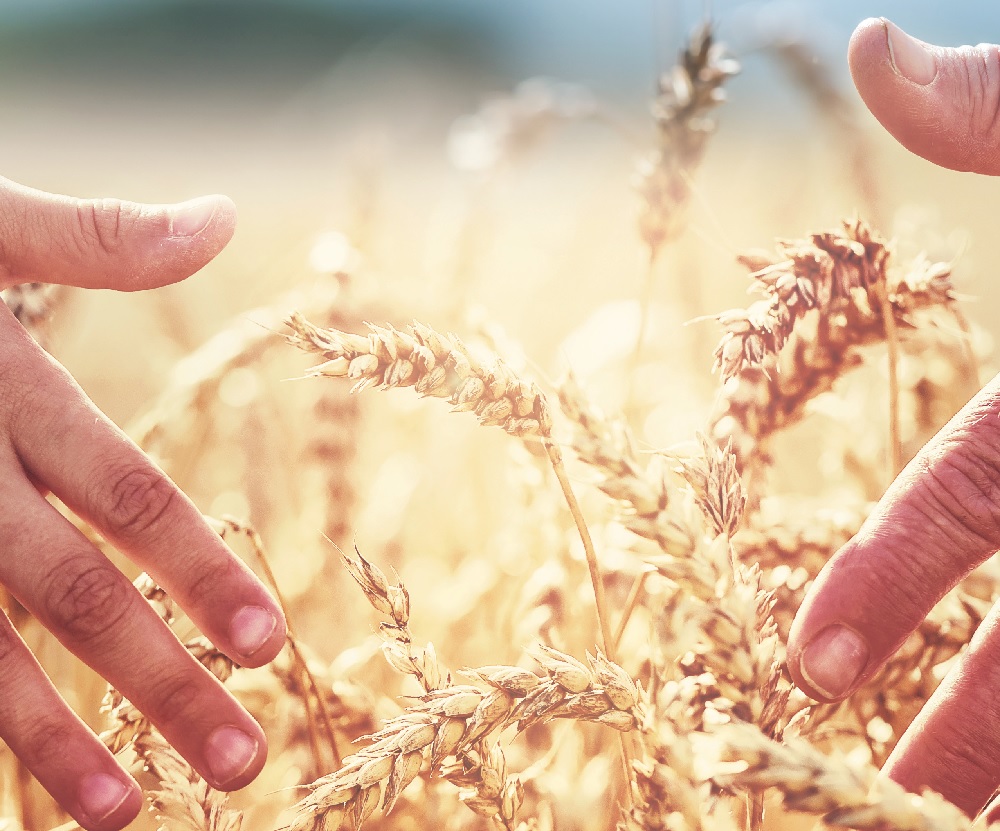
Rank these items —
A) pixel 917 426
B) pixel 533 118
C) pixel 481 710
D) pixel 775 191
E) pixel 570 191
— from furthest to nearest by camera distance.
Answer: pixel 570 191 < pixel 775 191 < pixel 533 118 < pixel 917 426 < pixel 481 710

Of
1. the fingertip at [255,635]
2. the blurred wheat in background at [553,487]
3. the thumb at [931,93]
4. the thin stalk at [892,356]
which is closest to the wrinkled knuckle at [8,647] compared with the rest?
the blurred wheat in background at [553,487]

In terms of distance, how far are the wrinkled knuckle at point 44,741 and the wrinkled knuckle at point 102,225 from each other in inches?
19.2

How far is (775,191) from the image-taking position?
249 cm

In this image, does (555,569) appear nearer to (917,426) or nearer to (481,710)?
(481,710)

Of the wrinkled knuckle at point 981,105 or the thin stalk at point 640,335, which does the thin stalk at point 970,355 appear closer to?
the wrinkled knuckle at point 981,105

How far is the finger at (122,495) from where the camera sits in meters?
0.75

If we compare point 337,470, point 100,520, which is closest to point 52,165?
point 337,470

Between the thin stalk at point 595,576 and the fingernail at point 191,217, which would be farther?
the fingernail at point 191,217

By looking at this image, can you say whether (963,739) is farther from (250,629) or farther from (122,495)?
(122,495)

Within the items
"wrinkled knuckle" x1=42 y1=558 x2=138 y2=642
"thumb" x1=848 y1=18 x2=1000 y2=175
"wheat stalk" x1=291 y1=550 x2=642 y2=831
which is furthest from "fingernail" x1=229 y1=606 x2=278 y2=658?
"thumb" x1=848 y1=18 x2=1000 y2=175

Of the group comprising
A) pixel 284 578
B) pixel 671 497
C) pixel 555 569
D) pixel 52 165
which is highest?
pixel 52 165

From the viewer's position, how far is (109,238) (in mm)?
840

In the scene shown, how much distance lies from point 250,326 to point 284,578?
0.40 metres

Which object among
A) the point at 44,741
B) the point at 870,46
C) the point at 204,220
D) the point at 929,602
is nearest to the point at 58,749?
the point at 44,741
